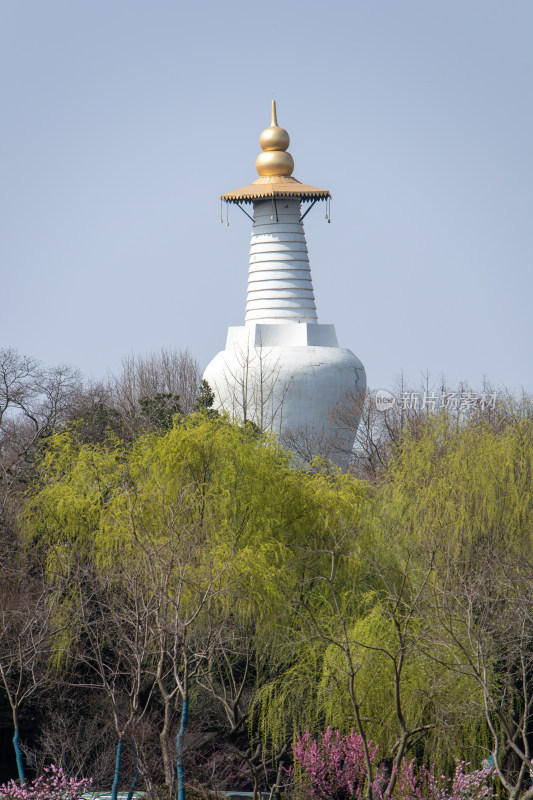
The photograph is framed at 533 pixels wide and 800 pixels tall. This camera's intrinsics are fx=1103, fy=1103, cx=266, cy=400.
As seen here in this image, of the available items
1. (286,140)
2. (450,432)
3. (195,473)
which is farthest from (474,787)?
(286,140)

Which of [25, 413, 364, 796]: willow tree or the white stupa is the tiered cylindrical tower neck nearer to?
the white stupa

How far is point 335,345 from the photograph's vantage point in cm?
3047

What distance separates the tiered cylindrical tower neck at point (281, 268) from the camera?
30344mm

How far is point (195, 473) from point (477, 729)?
5.17m

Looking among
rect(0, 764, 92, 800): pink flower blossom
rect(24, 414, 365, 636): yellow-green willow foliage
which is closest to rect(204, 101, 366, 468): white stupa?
rect(24, 414, 365, 636): yellow-green willow foliage

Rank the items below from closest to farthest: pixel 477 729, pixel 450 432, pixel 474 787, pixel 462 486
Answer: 1. pixel 474 787
2. pixel 477 729
3. pixel 462 486
4. pixel 450 432

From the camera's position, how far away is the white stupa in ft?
94.2

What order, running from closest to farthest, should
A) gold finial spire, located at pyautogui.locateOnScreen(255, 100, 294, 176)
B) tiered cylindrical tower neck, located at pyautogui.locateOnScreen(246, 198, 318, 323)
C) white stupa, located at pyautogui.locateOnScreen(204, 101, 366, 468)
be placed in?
1. white stupa, located at pyautogui.locateOnScreen(204, 101, 366, 468)
2. tiered cylindrical tower neck, located at pyautogui.locateOnScreen(246, 198, 318, 323)
3. gold finial spire, located at pyautogui.locateOnScreen(255, 100, 294, 176)

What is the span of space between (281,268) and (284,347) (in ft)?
8.08

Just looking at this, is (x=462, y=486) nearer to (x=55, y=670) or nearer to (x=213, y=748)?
(x=213, y=748)

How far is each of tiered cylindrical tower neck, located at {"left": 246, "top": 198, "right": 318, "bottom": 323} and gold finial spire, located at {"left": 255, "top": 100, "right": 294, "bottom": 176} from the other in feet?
2.91

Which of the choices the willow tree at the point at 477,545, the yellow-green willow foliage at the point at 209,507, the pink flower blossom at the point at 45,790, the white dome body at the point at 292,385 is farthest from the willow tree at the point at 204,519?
the white dome body at the point at 292,385

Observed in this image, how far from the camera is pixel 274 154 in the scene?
100 ft

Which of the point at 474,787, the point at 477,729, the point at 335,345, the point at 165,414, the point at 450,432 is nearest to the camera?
the point at 474,787
